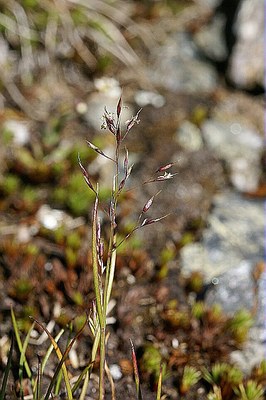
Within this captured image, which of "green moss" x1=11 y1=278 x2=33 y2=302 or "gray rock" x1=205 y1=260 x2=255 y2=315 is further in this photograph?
"gray rock" x1=205 y1=260 x2=255 y2=315

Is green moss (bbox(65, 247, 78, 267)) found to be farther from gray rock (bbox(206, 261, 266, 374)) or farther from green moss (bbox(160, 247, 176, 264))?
gray rock (bbox(206, 261, 266, 374))

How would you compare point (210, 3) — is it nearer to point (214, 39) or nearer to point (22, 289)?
point (214, 39)

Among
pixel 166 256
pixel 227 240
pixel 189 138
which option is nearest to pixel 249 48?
pixel 189 138

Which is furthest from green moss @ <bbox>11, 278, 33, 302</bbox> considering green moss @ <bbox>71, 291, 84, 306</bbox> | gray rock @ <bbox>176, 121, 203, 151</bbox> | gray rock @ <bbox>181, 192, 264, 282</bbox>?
gray rock @ <bbox>176, 121, 203, 151</bbox>

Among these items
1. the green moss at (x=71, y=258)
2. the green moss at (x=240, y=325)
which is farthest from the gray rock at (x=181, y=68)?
the green moss at (x=240, y=325)

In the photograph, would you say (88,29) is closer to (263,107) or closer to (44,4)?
(44,4)

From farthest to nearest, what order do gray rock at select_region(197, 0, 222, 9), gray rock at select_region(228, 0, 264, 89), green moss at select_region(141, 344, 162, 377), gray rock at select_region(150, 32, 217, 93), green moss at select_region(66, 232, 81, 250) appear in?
gray rock at select_region(197, 0, 222, 9) → gray rock at select_region(228, 0, 264, 89) → gray rock at select_region(150, 32, 217, 93) → green moss at select_region(66, 232, 81, 250) → green moss at select_region(141, 344, 162, 377)
